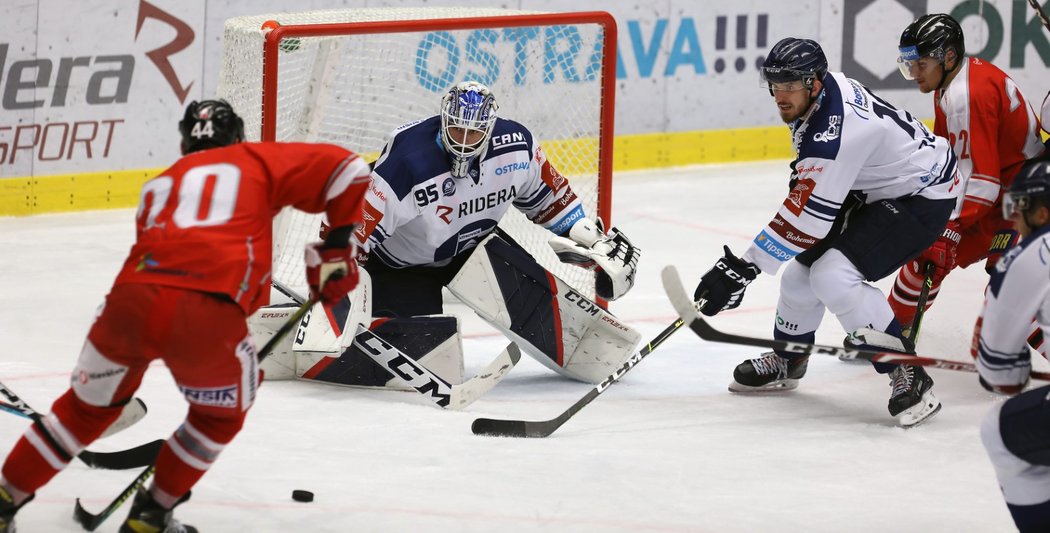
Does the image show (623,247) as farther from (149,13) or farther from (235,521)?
(149,13)

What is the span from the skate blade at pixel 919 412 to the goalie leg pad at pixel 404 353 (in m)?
1.26

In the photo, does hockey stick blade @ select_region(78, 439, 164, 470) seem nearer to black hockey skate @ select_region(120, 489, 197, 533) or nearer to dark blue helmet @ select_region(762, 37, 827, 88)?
black hockey skate @ select_region(120, 489, 197, 533)

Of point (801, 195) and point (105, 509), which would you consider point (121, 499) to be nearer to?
point (105, 509)

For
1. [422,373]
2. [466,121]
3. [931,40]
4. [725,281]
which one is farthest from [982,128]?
[422,373]

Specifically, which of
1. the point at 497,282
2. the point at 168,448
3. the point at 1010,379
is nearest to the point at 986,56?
the point at 497,282

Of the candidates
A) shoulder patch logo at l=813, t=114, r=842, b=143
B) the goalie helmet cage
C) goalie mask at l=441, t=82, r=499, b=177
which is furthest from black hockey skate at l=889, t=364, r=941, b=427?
the goalie helmet cage

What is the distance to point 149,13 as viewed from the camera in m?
6.84

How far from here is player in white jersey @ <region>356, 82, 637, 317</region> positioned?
428 centimetres

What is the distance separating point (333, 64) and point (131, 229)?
1.56 meters

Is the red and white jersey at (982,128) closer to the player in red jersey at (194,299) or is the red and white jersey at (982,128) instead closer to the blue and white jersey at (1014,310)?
the blue and white jersey at (1014,310)

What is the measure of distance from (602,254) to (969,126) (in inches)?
48.4

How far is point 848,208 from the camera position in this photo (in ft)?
14.2

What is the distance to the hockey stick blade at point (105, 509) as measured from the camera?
9.93 ft

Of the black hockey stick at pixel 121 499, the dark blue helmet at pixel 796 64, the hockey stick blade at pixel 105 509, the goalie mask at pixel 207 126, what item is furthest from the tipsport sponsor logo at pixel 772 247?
the hockey stick blade at pixel 105 509
